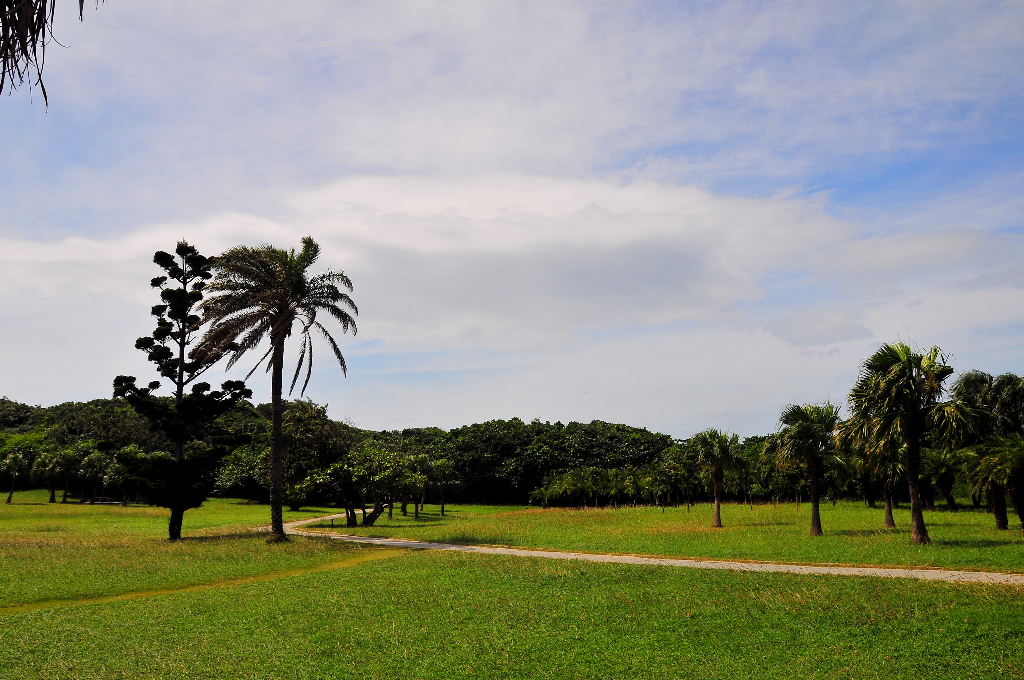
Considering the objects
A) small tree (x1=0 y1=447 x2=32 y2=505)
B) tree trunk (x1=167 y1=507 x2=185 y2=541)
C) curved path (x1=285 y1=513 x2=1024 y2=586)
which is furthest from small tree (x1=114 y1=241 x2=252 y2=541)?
small tree (x1=0 y1=447 x2=32 y2=505)

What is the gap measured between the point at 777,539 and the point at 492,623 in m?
22.1

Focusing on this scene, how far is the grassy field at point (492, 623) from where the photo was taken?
1428cm

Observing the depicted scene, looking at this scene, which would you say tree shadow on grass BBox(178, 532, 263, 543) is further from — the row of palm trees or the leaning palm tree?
the leaning palm tree

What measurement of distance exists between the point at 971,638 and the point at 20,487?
4621 inches

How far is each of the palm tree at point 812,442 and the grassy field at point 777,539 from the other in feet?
10.6

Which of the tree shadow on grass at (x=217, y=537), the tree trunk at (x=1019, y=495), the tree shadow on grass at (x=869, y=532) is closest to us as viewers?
the tree trunk at (x=1019, y=495)

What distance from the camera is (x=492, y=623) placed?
1798cm

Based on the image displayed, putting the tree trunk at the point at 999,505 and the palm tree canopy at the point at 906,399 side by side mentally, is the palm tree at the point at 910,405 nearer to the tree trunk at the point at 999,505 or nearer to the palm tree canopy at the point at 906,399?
the palm tree canopy at the point at 906,399

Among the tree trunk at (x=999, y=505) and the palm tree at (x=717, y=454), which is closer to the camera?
the tree trunk at (x=999, y=505)

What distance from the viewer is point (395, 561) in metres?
29.7

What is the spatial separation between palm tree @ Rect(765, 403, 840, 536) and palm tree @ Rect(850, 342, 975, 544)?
20.3 feet

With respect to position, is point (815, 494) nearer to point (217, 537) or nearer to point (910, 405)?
point (910, 405)

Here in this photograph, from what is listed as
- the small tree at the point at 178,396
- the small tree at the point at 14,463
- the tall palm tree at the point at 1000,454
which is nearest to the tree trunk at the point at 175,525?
the small tree at the point at 178,396

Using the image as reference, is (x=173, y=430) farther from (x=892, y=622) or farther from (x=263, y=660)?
(x=892, y=622)
